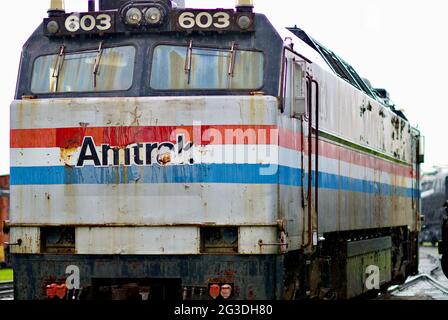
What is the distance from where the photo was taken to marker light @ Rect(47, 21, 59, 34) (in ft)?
40.8

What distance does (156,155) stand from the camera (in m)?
11.9

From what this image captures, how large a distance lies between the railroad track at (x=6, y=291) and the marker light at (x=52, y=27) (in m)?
8.60

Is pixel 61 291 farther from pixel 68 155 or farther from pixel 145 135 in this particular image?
pixel 145 135

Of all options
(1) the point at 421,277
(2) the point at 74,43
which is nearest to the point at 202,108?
(2) the point at 74,43

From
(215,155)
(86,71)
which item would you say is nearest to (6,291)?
(86,71)

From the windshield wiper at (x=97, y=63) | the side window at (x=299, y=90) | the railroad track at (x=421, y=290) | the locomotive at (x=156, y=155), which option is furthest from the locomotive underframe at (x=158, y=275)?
the railroad track at (x=421, y=290)

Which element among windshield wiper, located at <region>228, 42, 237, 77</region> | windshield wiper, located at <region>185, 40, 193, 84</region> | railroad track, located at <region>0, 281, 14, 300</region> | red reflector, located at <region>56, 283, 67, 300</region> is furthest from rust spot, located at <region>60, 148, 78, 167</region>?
railroad track, located at <region>0, 281, 14, 300</region>

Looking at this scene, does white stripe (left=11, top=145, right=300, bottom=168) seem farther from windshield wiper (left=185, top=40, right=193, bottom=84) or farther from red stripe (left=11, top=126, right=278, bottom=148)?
windshield wiper (left=185, top=40, right=193, bottom=84)

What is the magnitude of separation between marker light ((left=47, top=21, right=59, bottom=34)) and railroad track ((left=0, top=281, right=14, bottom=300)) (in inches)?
339

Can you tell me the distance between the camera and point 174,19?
12219mm

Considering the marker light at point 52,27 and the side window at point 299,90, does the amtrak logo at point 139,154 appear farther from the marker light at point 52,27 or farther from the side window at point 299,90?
the side window at point 299,90

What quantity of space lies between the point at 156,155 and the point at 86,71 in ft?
4.39
